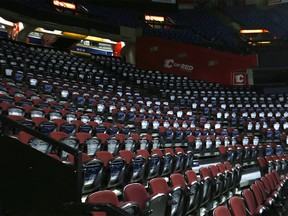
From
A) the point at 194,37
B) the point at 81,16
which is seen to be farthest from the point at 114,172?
the point at 194,37

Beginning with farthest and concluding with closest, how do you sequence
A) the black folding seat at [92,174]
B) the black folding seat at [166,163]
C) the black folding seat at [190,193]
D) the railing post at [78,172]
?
the black folding seat at [166,163] < the black folding seat at [92,174] < the black folding seat at [190,193] < the railing post at [78,172]

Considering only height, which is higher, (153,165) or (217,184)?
(153,165)

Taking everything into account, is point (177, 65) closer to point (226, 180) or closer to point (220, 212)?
point (226, 180)

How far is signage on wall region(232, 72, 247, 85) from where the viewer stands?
17.8 meters

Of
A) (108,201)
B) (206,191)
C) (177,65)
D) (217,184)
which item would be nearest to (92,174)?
(108,201)

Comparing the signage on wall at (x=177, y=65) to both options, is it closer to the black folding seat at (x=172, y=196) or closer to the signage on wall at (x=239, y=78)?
the signage on wall at (x=239, y=78)

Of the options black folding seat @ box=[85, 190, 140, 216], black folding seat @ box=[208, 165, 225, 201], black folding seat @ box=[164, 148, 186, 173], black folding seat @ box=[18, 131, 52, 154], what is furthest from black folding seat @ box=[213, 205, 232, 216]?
black folding seat @ box=[164, 148, 186, 173]

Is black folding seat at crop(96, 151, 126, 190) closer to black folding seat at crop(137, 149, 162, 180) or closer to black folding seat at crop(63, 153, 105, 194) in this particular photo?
black folding seat at crop(63, 153, 105, 194)

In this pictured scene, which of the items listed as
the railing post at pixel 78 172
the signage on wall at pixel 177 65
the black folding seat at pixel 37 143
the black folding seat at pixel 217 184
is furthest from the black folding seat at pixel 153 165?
the signage on wall at pixel 177 65

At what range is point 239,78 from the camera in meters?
17.9

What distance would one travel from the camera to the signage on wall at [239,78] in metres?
17.8

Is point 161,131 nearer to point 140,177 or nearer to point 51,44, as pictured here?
point 140,177

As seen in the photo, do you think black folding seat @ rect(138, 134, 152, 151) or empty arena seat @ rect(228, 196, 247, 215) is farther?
black folding seat @ rect(138, 134, 152, 151)

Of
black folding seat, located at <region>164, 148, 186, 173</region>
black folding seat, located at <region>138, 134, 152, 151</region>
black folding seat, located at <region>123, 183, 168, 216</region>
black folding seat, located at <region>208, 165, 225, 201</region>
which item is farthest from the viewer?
black folding seat, located at <region>138, 134, 152, 151</region>
